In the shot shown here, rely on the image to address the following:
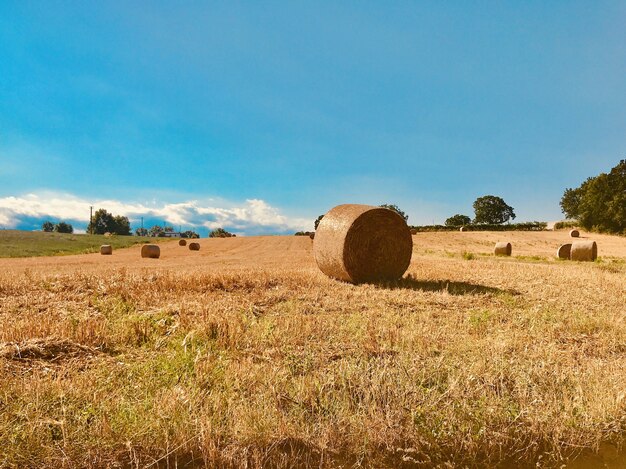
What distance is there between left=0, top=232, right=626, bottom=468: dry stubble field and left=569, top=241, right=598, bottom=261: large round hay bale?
1974cm

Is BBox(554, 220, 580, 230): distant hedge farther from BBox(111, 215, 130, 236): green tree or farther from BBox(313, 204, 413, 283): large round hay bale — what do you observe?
BBox(111, 215, 130, 236): green tree

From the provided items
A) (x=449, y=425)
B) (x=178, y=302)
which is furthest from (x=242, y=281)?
(x=449, y=425)

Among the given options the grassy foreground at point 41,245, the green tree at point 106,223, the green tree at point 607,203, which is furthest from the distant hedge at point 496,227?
the green tree at point 106,223

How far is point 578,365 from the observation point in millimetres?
4914

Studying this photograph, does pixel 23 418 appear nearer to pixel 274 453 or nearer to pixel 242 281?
pixel 274 453

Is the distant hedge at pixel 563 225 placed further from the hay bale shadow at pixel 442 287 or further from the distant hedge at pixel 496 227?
the hay bale shadow at pixel 442 287

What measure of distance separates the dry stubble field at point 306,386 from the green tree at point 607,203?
55066mm

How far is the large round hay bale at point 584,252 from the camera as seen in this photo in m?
24.4

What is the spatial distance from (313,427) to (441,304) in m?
5.74

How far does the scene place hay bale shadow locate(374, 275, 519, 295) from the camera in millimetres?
9914

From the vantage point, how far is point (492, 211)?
103 m

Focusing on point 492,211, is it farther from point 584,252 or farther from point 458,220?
point 584,252

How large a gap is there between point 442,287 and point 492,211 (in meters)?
100

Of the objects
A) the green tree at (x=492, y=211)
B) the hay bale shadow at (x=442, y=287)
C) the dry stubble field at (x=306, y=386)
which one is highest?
the green tree at (x=492, y=211)
